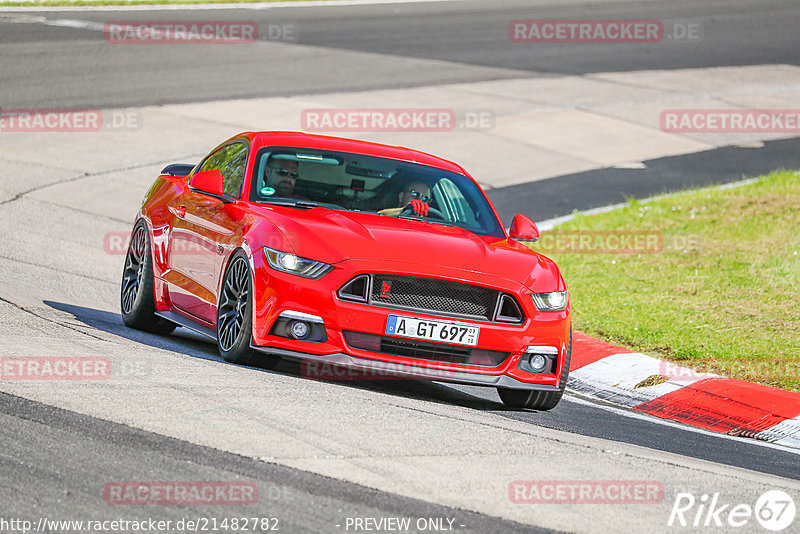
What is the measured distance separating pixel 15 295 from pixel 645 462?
5.48 metres

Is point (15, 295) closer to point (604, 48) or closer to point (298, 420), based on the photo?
point (298, 420)

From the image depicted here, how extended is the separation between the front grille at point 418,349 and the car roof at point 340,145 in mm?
1967

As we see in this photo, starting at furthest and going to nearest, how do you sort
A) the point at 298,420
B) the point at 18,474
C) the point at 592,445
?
the point at 592,445 → the point at 298,420 → the point at 18,474

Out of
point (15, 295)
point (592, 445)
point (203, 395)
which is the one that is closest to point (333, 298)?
point (203, 395)

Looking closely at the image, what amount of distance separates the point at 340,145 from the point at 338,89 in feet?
46.1

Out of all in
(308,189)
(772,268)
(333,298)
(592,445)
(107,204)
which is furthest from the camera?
(107,204)

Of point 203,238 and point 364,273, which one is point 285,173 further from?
point 364,273

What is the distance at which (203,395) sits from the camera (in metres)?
6.39

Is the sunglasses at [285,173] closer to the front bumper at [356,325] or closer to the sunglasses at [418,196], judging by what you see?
the sunglasses at [418,196]

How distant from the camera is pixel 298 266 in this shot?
734 centimetres

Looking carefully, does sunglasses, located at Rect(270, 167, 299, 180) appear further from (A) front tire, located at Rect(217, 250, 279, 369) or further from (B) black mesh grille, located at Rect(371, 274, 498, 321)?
(B) black mesh grille, located at Rect(371, 274, 498, 321)

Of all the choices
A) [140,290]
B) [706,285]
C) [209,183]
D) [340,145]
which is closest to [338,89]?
[706,285]

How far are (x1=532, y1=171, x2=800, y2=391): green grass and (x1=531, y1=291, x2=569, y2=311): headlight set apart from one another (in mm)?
2081

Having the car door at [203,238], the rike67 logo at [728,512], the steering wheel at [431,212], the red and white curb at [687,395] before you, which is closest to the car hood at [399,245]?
the steering wheel at [431,212]
